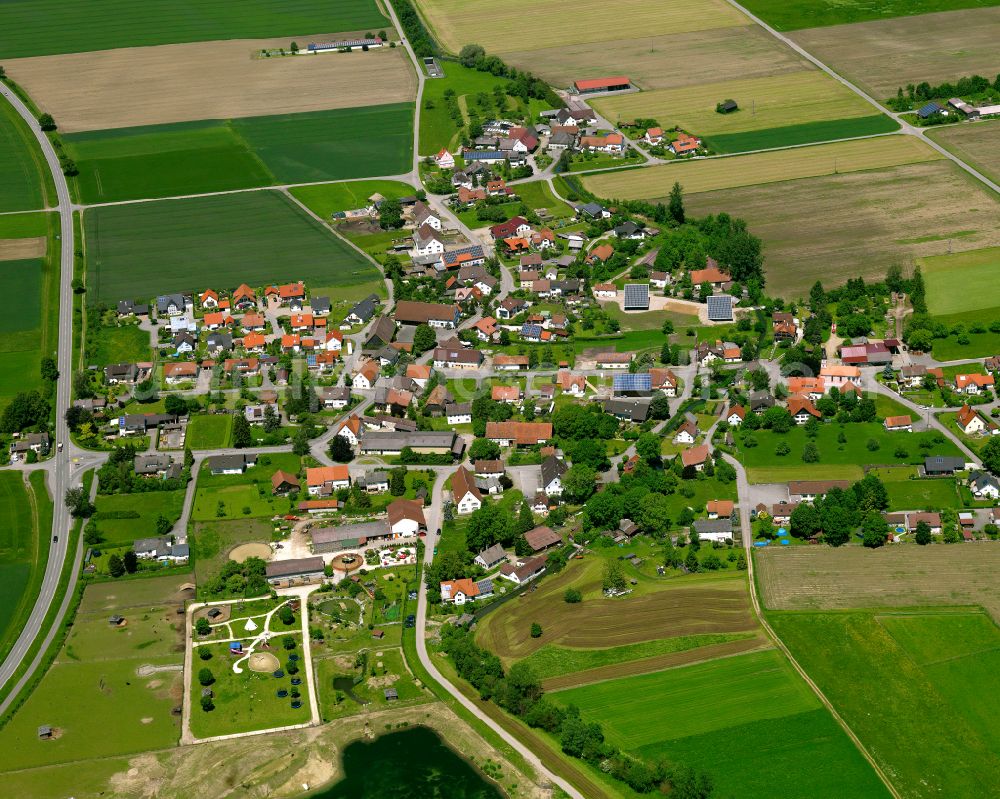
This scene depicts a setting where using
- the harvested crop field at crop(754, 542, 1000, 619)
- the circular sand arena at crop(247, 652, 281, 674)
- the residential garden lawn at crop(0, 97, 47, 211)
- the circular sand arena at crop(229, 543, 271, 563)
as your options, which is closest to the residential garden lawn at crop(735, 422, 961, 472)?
the harvested crop field at crop(754, 542, 1000, 619)

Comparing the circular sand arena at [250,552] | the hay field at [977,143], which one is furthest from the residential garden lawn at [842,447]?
the hay field at [977,143]

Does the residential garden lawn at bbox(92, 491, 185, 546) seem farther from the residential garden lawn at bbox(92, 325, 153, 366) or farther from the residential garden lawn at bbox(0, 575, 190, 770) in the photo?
the residential garden lawn at bbox(92, 325, 153, 366)

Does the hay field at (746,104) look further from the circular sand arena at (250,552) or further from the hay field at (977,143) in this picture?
the circular sand arena at (250,552)

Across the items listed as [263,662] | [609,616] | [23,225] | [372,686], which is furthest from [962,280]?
[23,225]

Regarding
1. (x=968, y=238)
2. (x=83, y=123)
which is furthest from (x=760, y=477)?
(x=83, y=123)

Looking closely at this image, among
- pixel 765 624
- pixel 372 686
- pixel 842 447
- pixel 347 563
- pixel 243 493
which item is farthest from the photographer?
pixel 842 447

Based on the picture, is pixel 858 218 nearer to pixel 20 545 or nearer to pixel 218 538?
pixel 218 538
